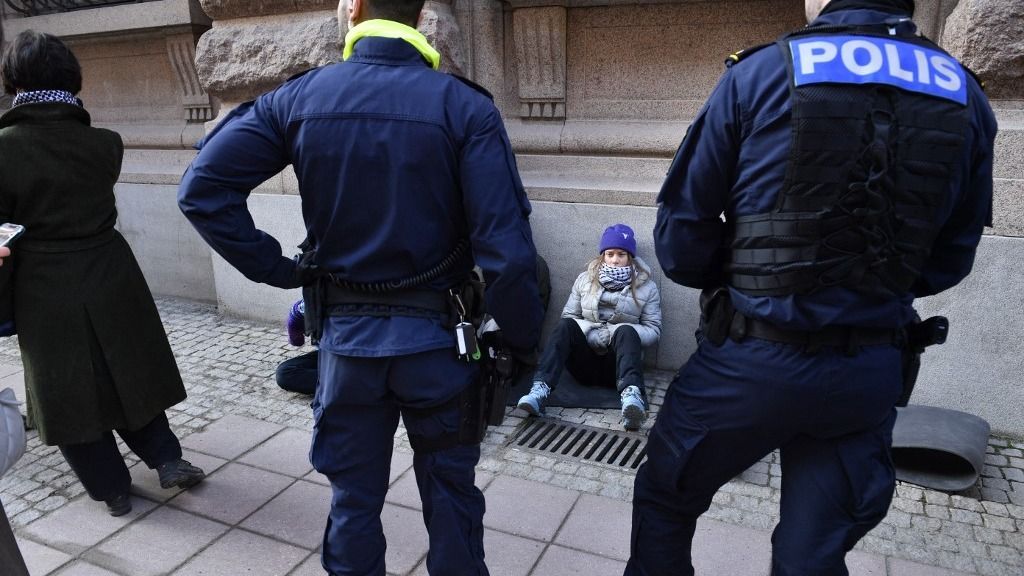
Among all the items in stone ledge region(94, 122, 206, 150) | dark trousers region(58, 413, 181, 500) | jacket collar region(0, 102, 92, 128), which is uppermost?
jacket collar region(0, 102, 92, 128)

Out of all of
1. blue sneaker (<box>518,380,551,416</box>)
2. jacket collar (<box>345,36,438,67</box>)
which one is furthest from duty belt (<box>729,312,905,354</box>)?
blue sneaker (<box>518,380,551,416</box>)

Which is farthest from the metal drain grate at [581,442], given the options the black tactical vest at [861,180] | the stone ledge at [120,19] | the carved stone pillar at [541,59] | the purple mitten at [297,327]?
the stone ledge at [120,19]

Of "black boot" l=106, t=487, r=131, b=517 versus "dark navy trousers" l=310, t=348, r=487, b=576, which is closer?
"dark navy trousers" l=310, t=348, r=487, b=576

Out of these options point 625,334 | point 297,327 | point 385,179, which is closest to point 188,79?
point 297,327

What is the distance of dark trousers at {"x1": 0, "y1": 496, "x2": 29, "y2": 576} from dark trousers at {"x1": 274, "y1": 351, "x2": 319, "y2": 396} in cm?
229

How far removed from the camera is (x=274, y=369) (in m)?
4.79

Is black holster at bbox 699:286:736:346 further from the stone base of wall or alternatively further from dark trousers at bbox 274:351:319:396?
dark trousers at bbox 274:351:319:396

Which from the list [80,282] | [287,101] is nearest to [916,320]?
[287,101]

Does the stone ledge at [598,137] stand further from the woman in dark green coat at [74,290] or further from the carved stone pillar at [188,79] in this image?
the carved stone pillar at [188,79]

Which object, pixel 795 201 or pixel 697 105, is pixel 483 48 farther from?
pixel 795 201

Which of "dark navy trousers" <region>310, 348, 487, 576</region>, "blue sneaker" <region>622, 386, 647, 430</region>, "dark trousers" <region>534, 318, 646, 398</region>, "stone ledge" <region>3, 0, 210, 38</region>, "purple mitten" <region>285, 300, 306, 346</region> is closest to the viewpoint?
"dark navy trousers" <region>310, 348, 487, 576</region>

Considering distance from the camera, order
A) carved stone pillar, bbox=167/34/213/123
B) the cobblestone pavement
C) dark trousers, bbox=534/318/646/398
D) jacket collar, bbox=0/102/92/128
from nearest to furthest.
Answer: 1. jacket collar, bbox=0/102/92/128
2. the cobblestone pavement
3. dark trousers, bbox=534/318/646/398
4. carved stone pillar, bbox=167/34/213/123

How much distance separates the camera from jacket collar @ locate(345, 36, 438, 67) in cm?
199

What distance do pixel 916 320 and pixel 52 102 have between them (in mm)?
3060
